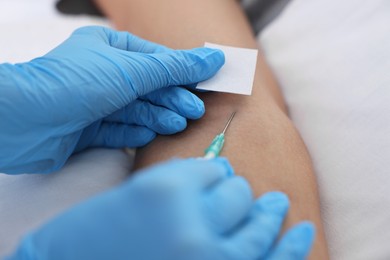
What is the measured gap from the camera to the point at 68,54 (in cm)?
100

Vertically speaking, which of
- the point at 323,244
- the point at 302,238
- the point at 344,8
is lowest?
the point at 323,244

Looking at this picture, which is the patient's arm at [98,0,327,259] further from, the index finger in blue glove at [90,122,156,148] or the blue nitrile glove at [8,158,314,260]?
the blue nitrile glove at [8,158,314,260]

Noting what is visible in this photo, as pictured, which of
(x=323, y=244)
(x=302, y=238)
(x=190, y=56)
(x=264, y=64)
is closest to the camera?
(x=302, y=238)

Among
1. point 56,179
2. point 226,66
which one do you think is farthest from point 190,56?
point 56,179

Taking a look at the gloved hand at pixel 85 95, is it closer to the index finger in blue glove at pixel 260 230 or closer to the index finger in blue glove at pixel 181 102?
the index finger in blue glove at pixel 181 102

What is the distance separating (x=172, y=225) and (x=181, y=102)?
0.47 meters

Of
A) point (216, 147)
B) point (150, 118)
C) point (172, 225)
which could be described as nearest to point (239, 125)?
point (216, 147)

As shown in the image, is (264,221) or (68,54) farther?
(68,54)

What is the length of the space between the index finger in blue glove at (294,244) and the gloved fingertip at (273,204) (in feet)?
0.17

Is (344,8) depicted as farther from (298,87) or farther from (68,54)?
(68,54)

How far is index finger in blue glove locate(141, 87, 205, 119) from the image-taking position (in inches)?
39.9

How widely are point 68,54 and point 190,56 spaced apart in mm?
292

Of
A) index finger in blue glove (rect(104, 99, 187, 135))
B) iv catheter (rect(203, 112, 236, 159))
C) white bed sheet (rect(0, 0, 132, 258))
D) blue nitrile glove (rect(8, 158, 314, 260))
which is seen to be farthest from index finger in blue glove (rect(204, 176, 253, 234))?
white bed sheet (rect(0, 0, 132, 258))

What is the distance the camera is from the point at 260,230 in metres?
0.74
